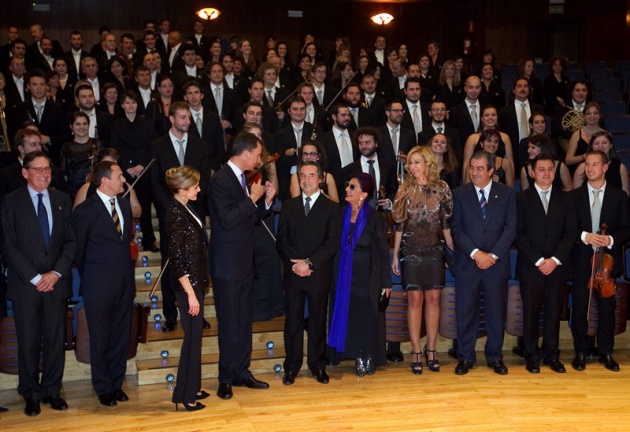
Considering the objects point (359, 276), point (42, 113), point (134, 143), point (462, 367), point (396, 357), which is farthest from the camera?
point (42, 113)

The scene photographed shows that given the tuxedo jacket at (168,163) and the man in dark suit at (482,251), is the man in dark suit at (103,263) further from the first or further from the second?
the man in dark suit at (482,251)

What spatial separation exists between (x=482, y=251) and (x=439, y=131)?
7.04 feet

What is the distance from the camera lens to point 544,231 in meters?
6.28

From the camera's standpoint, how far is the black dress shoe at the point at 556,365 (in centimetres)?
631

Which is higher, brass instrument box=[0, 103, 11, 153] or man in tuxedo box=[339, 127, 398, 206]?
brass instrument box=[0, 103, 11, 153]

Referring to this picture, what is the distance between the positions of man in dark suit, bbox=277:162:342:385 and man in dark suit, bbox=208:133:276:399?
0.29 metres

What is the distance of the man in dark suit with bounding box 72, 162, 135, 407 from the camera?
5508 mm

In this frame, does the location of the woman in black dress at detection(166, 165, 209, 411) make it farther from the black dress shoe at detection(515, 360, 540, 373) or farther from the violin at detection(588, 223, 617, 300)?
the violin at detection(588, 223, 617, 300)

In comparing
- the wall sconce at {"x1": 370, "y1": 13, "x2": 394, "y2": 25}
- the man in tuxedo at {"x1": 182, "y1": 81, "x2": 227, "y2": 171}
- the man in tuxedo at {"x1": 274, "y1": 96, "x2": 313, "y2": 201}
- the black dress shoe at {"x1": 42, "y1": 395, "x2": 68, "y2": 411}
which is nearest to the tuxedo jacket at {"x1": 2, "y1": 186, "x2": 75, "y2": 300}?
the black dress shoe at {"x1": 42, "y1": 395, "x2": 68, "y2": 411}

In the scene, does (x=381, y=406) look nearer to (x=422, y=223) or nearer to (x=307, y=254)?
(x=307, y=254)

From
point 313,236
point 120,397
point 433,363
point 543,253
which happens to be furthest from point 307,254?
point 543,253

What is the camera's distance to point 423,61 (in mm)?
10844

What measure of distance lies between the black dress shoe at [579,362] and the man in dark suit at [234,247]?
90.7 inches

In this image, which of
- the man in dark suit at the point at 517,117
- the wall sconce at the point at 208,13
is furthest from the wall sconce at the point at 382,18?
the man in dark suit at the point at 517,117
